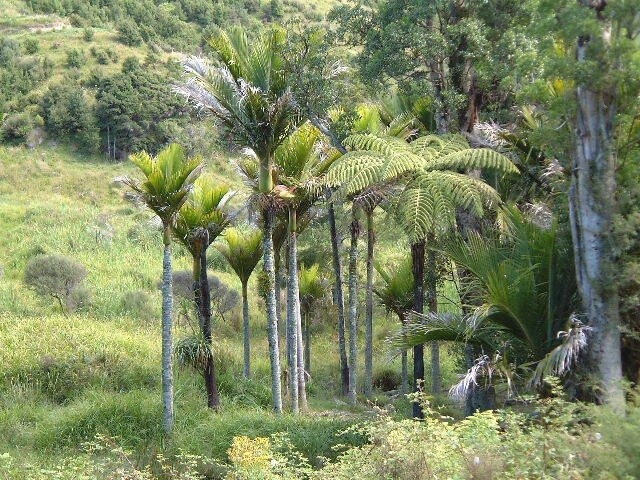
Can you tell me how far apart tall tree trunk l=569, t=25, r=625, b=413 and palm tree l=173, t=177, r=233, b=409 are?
5923mm

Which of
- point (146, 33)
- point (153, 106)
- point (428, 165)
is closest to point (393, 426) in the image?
point (428, 165)

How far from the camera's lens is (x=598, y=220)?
6.41m

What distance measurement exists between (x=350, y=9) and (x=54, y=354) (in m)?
8.57

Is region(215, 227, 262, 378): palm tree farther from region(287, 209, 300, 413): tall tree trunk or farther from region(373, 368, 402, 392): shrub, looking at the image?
region(373, 368, 402, 392): shrub

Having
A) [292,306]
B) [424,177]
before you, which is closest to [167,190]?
[292,306]

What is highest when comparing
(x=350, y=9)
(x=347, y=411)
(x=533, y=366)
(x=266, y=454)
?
(x=350, y=9)

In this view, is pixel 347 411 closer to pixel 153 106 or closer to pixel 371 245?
pixel 371 245

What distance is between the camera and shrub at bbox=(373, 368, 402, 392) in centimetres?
1755

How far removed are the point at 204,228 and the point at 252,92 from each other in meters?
2.40

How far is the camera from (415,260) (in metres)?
Result: 9.49

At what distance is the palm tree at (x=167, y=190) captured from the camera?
30.0 feet

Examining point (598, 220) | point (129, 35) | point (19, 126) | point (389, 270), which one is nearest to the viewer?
point (598, 220)

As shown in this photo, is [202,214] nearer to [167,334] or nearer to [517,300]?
[167,334]

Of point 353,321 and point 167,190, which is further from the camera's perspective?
point 353,321
